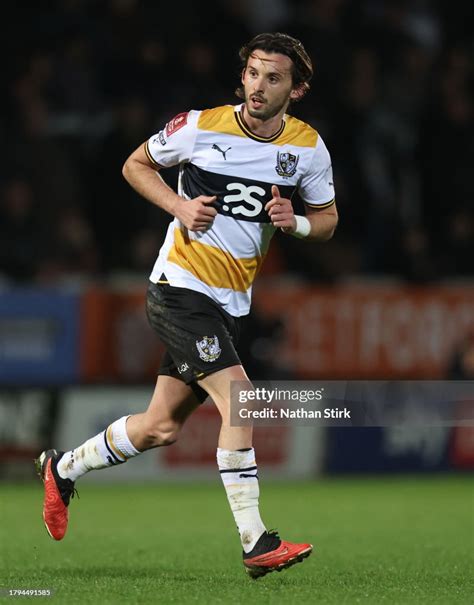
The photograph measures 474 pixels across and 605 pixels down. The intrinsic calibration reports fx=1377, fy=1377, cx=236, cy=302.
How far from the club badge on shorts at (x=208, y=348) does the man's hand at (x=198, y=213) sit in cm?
49

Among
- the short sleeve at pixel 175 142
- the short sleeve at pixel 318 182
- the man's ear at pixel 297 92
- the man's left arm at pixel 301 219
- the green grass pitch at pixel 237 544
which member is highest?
the man's ear at pixel 297 92

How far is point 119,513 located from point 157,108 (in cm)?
433

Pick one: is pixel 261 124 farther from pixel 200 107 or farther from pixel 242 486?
pixel 200 107

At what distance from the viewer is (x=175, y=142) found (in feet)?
20.5

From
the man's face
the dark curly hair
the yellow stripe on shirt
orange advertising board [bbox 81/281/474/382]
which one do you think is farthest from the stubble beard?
orange advertising board [bbox 81/281/474/382]

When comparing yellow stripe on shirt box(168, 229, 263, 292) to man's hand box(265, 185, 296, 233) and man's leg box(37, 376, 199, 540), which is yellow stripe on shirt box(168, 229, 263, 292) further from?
man's leg box(37, 376, 199, 540)

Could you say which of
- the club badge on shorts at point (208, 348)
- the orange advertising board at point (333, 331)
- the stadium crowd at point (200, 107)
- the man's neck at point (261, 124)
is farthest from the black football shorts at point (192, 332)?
the orange advertising board at point (333, 331)

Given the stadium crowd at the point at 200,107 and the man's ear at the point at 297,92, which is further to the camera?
the stadium crowd at the point at 200,107

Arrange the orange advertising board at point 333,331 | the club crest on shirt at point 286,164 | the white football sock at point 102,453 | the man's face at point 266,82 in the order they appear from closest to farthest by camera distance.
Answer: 1. the man's face at point 266,82
2. the club crest on shirt at point 286,164
3. the white football sock at point 102,453
4. the orange advertising board at point 333,331

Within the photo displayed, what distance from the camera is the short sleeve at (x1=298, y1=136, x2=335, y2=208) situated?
6.33m

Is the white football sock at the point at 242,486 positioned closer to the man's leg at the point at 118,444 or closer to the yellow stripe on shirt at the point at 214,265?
the man's leg at the point at 118,444

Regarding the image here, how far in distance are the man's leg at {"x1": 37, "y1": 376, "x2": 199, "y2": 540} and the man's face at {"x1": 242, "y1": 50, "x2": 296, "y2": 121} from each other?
4.27ft

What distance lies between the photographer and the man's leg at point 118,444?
20.8 feet

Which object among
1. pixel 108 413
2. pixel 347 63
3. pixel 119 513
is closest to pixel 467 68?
pixel 347 63
